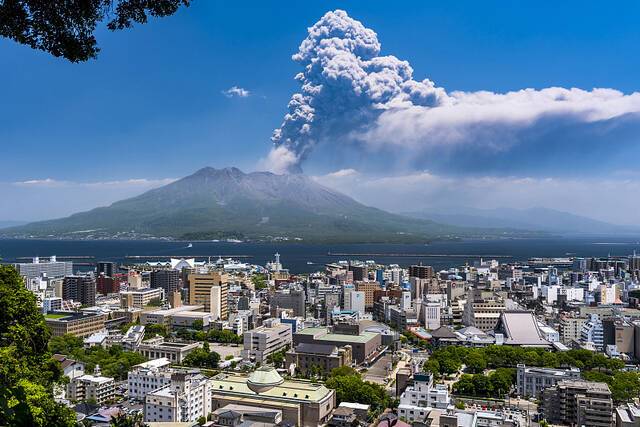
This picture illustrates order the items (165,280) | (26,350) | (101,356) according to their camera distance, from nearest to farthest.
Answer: (26,350), (101,356), (165,280)

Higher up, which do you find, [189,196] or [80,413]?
[189,196]

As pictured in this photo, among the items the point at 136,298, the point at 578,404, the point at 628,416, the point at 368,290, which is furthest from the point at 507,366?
the point at 136,298

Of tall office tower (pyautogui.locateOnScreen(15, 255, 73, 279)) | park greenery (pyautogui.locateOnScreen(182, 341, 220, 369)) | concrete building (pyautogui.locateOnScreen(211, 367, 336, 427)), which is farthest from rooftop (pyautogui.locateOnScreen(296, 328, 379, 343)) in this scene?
tall office tower (pyautogui.locateOnScreen(15, 255, 73, 279))

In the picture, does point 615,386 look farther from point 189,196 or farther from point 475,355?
point 189,196

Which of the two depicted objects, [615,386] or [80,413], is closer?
[80,413]

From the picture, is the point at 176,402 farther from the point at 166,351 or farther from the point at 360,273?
the point at 360,273

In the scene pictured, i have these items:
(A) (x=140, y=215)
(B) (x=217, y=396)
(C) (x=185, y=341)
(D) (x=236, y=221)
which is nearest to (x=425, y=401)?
(B) (x=217, y=396)

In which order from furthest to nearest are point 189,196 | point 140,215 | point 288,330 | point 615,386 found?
point 189,196 < point 140,215 < point 288,330 < point 615,386
